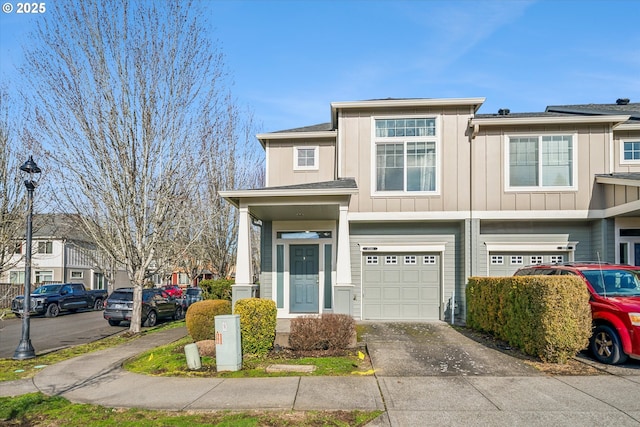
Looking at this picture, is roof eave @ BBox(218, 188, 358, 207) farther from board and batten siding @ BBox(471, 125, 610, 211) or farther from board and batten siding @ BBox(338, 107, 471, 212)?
board and batten siding @ BBox(471, 125, 610, 211)

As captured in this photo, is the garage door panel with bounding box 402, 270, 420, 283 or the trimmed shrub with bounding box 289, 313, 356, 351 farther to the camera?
the garage door panel with bounding box 402, 270, 420, 283

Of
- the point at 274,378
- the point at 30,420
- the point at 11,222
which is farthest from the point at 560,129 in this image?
the point at 11,222

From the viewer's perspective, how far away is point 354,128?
46.7 feet

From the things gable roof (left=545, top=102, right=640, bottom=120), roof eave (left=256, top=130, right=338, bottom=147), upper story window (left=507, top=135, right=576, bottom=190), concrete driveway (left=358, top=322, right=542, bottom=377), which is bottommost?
concrete driveway (left=358, top=322, right=542, bottom=377)

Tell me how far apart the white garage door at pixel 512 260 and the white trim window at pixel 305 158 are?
6049 mm

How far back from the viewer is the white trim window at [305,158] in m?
15.2

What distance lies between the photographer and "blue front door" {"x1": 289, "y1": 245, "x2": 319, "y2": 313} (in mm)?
14656

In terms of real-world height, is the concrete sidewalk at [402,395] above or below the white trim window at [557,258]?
below

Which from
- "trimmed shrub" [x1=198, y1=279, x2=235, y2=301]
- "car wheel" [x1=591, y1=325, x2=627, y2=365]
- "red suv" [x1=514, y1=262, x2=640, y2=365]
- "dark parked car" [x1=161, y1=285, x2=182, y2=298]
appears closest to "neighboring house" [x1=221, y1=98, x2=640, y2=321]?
"trimmed shrub" [x1=198, y1=279, x2=235, y2=301]

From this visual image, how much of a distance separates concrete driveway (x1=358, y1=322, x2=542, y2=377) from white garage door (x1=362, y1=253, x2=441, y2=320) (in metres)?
1.72

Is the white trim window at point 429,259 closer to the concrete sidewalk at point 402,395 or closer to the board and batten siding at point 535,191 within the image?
the board and batten siding at point 535,191

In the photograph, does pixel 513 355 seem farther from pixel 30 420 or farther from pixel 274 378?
pixel 30 420

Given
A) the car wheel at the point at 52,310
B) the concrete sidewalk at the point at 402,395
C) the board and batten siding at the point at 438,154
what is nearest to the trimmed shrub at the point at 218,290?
the board and batten siding at the point at 438,154

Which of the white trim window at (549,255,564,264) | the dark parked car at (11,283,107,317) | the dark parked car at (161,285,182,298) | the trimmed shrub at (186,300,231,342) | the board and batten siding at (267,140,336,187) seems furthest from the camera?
the dark parked car at (11,283,107,317)
